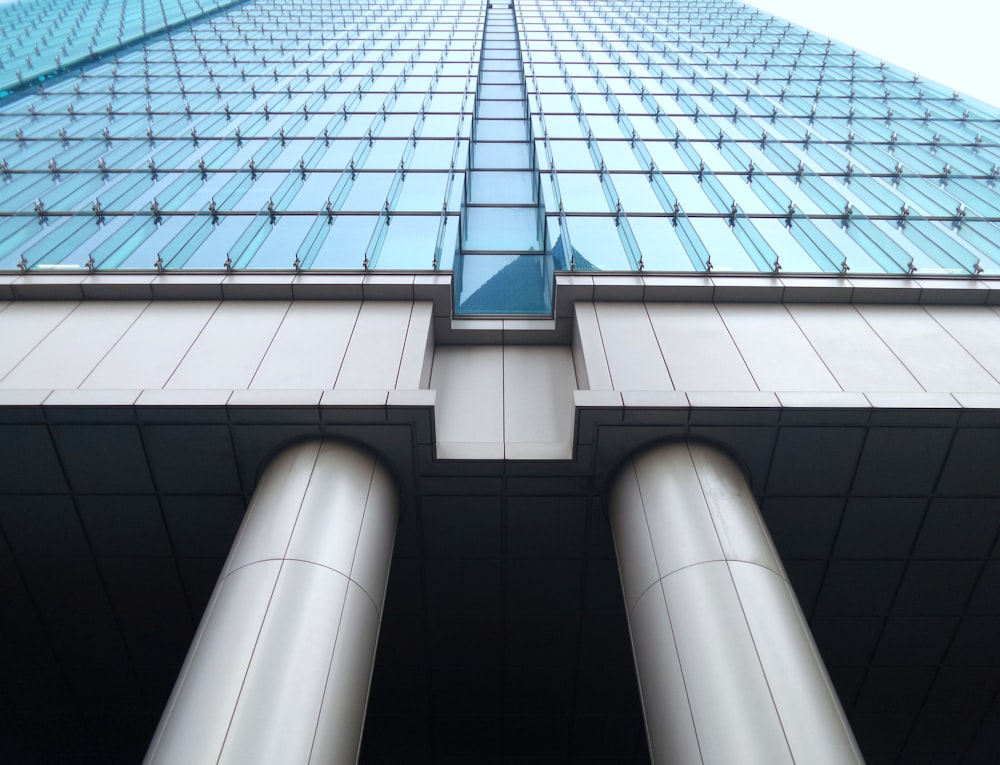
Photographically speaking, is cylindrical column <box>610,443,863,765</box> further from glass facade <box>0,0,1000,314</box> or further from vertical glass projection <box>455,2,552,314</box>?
glass facade <box>0,0,1000,314</box>

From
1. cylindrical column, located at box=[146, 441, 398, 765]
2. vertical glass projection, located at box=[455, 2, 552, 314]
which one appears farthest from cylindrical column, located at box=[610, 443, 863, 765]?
vertical glass projection, located at box=[455, 2, 552, 314]

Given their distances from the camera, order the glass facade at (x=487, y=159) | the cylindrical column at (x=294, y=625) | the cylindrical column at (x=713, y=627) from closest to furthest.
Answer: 1. the cylindrical column at (x=294, y=625)
2. the cylindrical column at (x=713, y=627)
3. the glass facade at (x=487, y=159)

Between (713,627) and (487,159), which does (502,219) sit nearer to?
(487,159)

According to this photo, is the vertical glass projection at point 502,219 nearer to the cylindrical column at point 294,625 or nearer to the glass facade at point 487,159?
the glass facade at point 487,159

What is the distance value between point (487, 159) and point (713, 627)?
15.8m

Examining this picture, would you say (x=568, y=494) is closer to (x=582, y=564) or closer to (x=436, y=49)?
(x=582, y=564)

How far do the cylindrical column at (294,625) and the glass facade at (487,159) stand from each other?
4.96m

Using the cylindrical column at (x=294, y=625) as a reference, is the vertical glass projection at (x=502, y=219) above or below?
above

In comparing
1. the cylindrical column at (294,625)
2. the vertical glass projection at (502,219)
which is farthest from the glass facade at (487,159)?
the cylindrical column at (294,625)

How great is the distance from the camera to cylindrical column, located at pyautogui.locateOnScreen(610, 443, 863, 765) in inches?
236

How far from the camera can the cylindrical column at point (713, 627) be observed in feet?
19.7

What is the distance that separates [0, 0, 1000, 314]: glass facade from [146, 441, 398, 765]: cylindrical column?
4.96 m

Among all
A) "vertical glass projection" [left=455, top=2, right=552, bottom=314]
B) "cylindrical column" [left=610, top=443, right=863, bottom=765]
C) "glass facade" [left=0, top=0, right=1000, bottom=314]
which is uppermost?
"glass facade" [left=0, top=0, right=1000, bottom=314]

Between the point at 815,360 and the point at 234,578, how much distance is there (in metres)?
8.68
